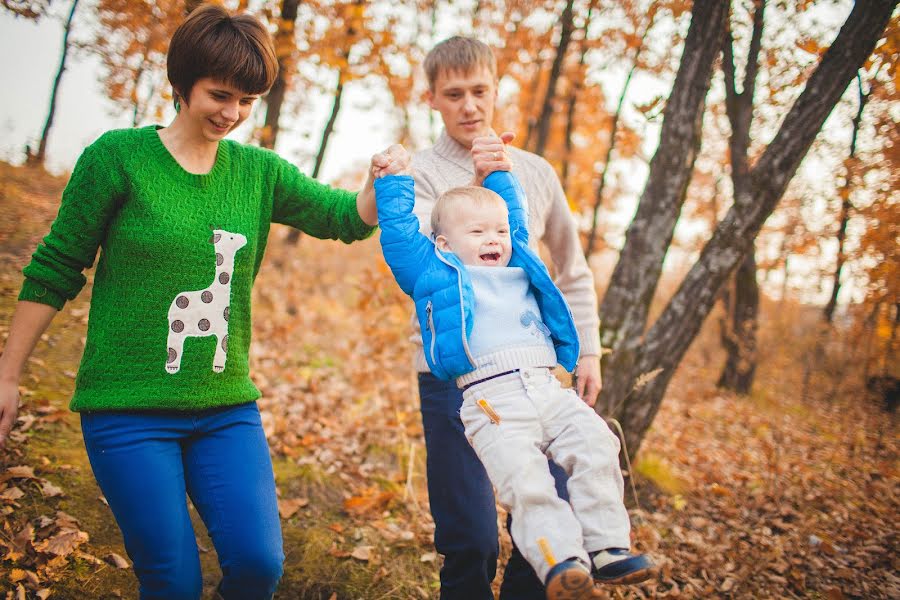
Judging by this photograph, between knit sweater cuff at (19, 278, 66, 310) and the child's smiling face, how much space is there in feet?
4.75

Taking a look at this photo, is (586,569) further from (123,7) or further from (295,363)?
(123,7)

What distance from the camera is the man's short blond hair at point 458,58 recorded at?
8.57 feet

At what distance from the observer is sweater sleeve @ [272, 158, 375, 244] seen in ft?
7.88

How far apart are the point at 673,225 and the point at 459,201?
2.51m

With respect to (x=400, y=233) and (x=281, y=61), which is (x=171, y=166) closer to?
(x=400, y=233)

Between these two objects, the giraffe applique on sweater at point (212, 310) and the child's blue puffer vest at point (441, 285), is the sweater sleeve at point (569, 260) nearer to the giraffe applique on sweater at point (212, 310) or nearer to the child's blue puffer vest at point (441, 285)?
the child's blue puffer vest at point (441, 285)

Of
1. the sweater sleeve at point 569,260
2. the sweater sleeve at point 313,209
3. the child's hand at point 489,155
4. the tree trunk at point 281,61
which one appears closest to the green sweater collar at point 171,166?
the sweater sleeve at point 313,209

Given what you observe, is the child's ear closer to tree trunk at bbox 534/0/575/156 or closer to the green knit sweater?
the green knit sweater

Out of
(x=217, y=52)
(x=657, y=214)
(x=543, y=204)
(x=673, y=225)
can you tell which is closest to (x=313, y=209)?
(x=217, y=52)

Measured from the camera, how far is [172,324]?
1.95m

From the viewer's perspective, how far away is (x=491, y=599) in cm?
231

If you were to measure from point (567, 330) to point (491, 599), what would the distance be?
123cm

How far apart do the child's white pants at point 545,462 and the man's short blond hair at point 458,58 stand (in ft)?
5.12

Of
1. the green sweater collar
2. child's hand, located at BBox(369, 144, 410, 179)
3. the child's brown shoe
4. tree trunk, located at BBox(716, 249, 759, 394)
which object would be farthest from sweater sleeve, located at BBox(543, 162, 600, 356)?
tree trunk, located at BBox(716, 249, 759, 394)
